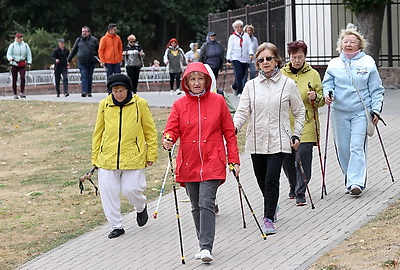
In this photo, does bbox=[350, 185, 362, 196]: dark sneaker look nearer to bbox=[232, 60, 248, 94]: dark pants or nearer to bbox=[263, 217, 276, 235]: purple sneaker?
bbox=[263, 217, 276, 235]: purple sneaker

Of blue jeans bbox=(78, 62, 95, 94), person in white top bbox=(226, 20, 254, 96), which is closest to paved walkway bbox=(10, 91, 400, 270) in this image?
person in white top bbox=(226, 20, 254, 96)

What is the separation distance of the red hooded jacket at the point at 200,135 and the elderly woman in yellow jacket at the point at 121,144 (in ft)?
3.95

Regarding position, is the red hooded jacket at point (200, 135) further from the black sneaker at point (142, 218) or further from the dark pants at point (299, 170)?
the dark pants at point (299, 170)

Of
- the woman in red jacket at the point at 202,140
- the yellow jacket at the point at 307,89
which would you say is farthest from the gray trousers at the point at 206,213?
the yellow jacket at the point at 307,89

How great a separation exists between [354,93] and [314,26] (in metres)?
13.8

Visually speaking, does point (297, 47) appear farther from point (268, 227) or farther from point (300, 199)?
point (268, 227)

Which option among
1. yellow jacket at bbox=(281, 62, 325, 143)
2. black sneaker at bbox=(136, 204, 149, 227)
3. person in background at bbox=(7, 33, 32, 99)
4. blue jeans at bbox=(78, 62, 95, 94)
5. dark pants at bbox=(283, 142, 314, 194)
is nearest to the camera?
black sneaker at bbox=(136, 204, 149, 227)

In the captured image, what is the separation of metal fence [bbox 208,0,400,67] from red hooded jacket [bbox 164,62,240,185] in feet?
47.2

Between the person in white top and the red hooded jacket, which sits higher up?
the person in white top

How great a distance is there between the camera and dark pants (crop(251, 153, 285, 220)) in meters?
9.16

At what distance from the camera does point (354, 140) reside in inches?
418

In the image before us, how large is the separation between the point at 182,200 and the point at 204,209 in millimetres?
3380

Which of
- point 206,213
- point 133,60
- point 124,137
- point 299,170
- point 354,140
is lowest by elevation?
point 206,213

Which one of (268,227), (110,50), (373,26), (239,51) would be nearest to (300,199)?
(268,227)
